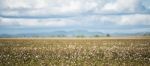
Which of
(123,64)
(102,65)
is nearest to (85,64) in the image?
(102,65)

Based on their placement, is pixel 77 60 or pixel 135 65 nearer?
pixel 135 65

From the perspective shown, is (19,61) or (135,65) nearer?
(135,65)

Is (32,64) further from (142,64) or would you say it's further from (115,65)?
(142,64)

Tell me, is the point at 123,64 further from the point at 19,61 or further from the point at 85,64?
the point at 19,61

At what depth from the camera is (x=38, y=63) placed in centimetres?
2184

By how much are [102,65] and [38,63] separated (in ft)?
14.0

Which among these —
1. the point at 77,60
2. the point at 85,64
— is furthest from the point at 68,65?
the point at 77,60

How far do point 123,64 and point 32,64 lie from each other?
19.3ft

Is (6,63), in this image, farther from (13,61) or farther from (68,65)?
(68,65)

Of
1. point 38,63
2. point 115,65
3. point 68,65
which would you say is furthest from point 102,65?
point 38,63

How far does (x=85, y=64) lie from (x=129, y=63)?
9.98 ft

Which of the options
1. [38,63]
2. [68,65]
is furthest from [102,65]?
[38,63]

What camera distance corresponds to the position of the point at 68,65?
2061 cm

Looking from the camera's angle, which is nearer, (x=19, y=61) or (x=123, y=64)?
(x=123, y=64)
